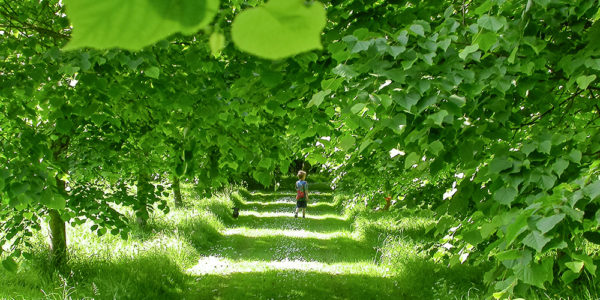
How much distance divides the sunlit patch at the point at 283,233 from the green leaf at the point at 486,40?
1045 centimetres

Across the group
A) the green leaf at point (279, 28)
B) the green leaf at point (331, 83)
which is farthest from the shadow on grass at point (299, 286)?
the green leaf at point (279, 28)

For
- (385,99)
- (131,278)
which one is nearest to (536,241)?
(385,99)

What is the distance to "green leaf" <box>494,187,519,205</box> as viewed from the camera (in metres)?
2.15

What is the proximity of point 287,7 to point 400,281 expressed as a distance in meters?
7.78

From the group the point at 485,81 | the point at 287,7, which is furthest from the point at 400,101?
the point at 287,7

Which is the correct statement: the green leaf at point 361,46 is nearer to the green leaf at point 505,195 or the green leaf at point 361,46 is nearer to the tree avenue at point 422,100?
the tree avenue at point 422,100

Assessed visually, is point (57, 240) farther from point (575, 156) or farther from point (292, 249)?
point (575, 156)

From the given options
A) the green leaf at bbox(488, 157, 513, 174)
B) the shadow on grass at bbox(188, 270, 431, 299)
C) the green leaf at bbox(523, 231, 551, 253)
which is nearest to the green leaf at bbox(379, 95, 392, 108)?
the green leaf at bbox(488, 157, 513, 174)

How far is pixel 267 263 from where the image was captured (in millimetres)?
8953

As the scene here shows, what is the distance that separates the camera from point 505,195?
2170 mm

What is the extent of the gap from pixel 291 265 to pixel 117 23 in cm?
886

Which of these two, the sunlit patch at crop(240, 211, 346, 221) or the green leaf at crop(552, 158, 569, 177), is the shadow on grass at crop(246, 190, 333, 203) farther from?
the green leaf at crop(552, 158, 569, 177)

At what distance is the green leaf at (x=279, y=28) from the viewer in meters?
0.25

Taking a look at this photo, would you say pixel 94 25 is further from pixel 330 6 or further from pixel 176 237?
pixel 176 237
